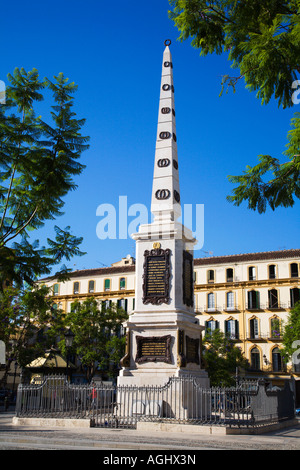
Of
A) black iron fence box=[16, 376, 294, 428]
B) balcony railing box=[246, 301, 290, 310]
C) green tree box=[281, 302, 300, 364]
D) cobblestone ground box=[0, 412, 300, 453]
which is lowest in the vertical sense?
cobblestone ground box=[0, 412, 300, 453]

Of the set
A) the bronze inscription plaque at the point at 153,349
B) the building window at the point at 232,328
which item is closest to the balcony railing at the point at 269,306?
the building window at the point at 232,328

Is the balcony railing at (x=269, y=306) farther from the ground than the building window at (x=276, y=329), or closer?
farther from the ground

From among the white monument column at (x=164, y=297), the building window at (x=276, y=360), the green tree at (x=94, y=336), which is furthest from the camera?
the building window at (x=276, y=360)

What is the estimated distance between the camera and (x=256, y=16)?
10.8m

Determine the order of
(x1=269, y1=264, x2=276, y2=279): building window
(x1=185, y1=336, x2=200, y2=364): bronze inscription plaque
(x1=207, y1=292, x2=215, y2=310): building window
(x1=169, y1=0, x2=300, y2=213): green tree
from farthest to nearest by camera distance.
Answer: (x1=207, y1=292, x2=215, y2=310): building window, (x1=269, y1=264, x2=276, y2=279): building window, (x1=185, y1=336, x2=200, y2=364): bronze inscription plaque, (x1=169, y1=0, x2=300, y2=213): green tree

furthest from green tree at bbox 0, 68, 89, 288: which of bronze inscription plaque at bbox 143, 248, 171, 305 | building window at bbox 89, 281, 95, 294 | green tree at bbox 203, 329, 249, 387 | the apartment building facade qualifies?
building window at bbox 89, 281, 95, 294

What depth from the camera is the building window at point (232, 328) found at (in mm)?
51844

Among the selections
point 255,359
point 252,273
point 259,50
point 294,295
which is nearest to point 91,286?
point 252,273

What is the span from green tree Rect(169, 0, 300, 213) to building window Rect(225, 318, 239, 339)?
4249 centimetres

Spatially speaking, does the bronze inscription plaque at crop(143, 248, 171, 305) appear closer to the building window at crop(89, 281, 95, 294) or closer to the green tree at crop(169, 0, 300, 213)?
the green tree at crop(169, 0, 300, 213)

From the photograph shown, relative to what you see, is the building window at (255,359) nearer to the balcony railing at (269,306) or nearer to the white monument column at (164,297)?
the balcony railing at (269,306)

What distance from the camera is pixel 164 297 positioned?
16922 millimetres

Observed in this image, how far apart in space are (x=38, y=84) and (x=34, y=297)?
7.22 meters

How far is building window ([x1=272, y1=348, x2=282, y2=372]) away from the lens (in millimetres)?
49000
